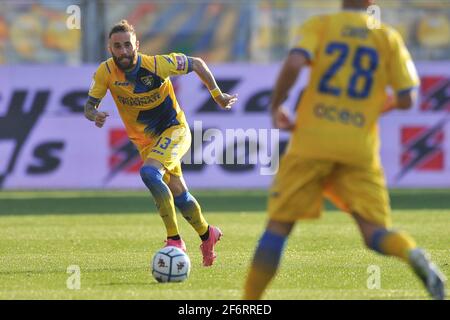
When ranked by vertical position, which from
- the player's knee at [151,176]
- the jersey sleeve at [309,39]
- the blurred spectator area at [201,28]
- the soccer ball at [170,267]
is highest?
the blurred spectator area at [201,28]

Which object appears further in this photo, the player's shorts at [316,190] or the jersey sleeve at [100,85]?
the jersey sleeve at [100,85]

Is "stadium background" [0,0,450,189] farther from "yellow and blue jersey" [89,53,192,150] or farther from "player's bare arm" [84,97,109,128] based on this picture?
→ "player's bare arm" [84,97,109,128]

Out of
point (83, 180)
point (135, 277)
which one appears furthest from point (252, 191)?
point (135, 277)

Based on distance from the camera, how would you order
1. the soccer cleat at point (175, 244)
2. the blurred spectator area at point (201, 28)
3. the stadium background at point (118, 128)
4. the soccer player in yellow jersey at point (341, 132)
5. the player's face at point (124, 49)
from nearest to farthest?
the soccer player in yellow jersey at point (341, 132)
the soccer cleat at point (175, 244)
the player's face at point (124, 49)
the stadium background at point (118, 128)
the blurred spectator area at point (201, 28)

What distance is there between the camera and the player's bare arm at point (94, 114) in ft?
31.7

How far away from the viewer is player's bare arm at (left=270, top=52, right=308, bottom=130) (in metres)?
6.84

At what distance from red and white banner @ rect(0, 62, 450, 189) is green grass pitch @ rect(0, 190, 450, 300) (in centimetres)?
71

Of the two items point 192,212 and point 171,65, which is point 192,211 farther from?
point 171,65

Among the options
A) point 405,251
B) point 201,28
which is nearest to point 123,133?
point 201,28

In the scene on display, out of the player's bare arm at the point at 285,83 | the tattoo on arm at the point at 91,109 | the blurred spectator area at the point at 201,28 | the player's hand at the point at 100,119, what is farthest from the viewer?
the blurred spectator area at the point at 201,28

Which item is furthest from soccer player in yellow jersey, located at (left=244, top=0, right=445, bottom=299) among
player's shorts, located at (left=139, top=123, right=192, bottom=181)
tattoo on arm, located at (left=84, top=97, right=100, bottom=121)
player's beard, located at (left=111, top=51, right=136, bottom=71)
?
player's beard, located at (left=111, top=51, right=136, bottom=71)

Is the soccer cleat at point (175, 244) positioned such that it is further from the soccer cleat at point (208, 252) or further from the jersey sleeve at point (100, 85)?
the jersey sleeve at point (100, 85)

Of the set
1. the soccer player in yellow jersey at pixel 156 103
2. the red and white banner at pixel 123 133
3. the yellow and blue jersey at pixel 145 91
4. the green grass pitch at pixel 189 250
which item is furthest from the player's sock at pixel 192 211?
the red and white banner at pixel 123 133

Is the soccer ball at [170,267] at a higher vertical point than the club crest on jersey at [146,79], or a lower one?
lower
